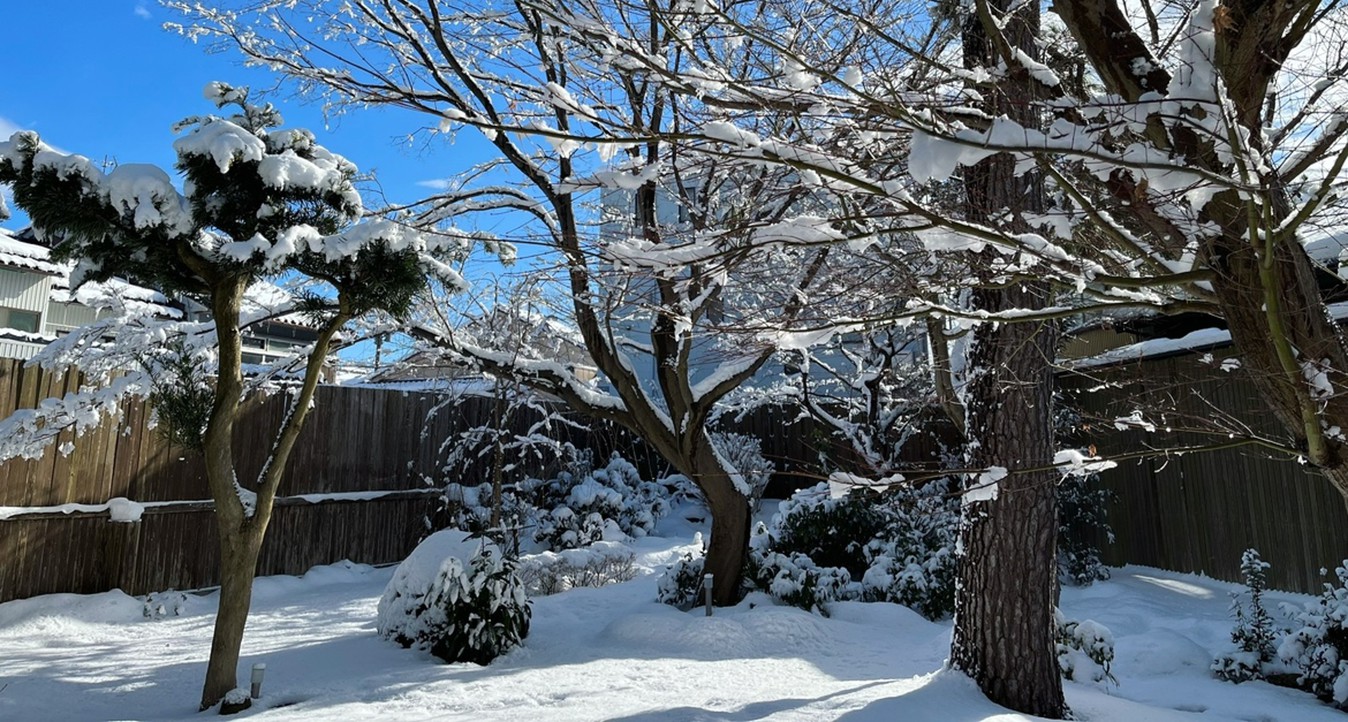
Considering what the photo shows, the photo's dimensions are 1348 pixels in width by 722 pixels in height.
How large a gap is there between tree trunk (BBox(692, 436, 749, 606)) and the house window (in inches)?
490

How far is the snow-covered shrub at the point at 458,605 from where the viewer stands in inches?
231

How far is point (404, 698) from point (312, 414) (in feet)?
18.3

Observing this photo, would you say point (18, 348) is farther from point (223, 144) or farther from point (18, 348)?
point (223, 144)

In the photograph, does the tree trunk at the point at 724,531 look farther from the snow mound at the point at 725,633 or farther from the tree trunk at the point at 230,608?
the tree trunk at the point at 230,608

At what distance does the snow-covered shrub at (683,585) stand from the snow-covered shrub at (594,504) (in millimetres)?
2776

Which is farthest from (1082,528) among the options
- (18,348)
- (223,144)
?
(18,348)

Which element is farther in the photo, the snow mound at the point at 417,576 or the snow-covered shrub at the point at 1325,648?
the snow mound at the point at 417,576

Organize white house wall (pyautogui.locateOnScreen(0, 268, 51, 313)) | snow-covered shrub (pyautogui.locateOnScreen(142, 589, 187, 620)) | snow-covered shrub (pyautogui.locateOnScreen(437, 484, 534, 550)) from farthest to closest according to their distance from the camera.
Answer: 1. white house wall (pyautogui.locateOnScreen(0, 268, 51, 313))
2. snow-covered shrub (pyautogui.locateOnScreen(437, 484, 534, 550))
3. snow-covered shrub (pyautogui.locateOnScreen(142, 589, 187, 620))

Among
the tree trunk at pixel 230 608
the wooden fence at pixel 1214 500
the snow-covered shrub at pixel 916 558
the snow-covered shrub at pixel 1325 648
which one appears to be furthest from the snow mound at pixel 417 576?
the snow-covered shrub at pixel 1325 648

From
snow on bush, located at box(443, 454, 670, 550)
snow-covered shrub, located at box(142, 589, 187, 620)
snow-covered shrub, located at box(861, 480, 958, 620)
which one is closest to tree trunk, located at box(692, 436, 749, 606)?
snow-covered shrub, located at box(861, 480, 958, 620)

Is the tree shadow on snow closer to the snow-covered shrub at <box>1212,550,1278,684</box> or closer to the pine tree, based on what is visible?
the pine tree

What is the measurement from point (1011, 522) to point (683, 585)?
374 cm

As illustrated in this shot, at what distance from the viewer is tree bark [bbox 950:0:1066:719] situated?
4.38 metres

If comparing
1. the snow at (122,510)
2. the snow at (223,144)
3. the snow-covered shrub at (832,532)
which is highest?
the snow at (223,144)
